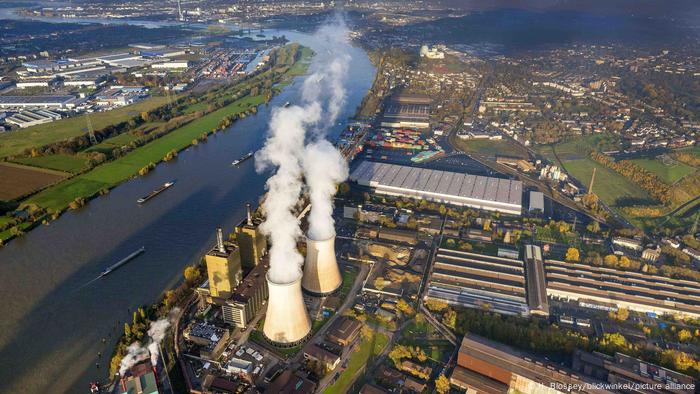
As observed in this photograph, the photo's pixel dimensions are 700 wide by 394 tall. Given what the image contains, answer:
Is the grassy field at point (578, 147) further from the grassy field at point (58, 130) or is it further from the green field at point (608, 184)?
the grassy field at point (58, 130)

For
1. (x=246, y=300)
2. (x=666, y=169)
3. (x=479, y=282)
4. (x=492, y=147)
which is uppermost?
(x=246, y=300)

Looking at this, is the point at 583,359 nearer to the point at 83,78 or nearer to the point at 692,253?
the point at 692,253

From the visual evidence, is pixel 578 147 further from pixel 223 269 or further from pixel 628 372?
pixel 223 269

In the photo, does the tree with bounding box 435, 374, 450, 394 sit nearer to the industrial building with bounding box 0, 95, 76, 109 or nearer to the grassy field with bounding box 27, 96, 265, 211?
the grassy field with bounding box 27, 96, 265, 211

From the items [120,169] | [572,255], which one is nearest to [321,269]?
[572,255]

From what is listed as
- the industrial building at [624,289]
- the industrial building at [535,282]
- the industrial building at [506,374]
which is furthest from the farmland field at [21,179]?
the industrial building at [624,289]

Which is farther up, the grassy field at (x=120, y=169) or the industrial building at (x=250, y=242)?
the industrial building at (x=250, y=242)

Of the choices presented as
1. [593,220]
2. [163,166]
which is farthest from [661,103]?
[163,166]
